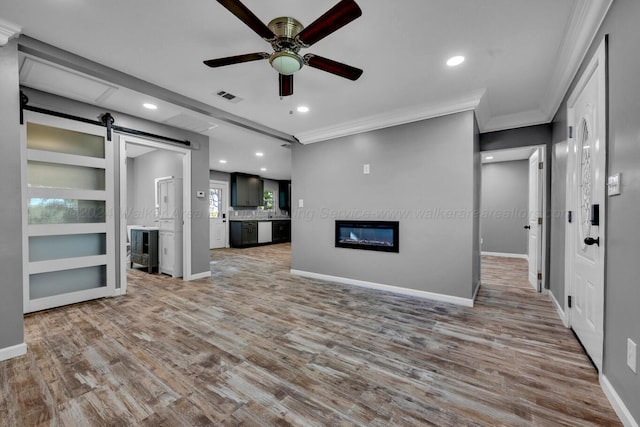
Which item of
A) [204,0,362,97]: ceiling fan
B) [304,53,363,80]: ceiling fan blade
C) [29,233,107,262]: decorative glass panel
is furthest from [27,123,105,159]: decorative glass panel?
[304,53,363,80]: ceiling fan blade

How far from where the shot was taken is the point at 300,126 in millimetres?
4230

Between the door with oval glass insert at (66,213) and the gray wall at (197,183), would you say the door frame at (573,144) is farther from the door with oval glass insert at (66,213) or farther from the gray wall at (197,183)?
the door with oval glass insert at (66,213)

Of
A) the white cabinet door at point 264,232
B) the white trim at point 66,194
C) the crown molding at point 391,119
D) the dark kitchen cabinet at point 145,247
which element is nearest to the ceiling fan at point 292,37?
the crown molding at point 391,119

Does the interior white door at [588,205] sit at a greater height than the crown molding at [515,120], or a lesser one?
lesser

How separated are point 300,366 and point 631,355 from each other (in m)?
1.87

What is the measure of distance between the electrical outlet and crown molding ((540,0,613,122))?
198cm

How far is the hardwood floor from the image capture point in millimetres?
1486

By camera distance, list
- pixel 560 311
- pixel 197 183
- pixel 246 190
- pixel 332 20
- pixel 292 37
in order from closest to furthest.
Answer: pixel 332 20 → pixel 292 37 → pixel 560 311 → pixel 197 183 → pixel 246 190

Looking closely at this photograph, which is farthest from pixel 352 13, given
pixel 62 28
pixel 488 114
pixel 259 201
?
pixel 259 201

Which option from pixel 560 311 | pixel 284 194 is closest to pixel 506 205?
pixel 560 311

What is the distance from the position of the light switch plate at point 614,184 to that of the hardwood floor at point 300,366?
1.24 metres

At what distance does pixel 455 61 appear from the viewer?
2.46 meters

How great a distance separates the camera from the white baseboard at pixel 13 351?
200 centimetres

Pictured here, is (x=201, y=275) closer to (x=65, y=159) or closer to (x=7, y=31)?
(x=65, y=159)
